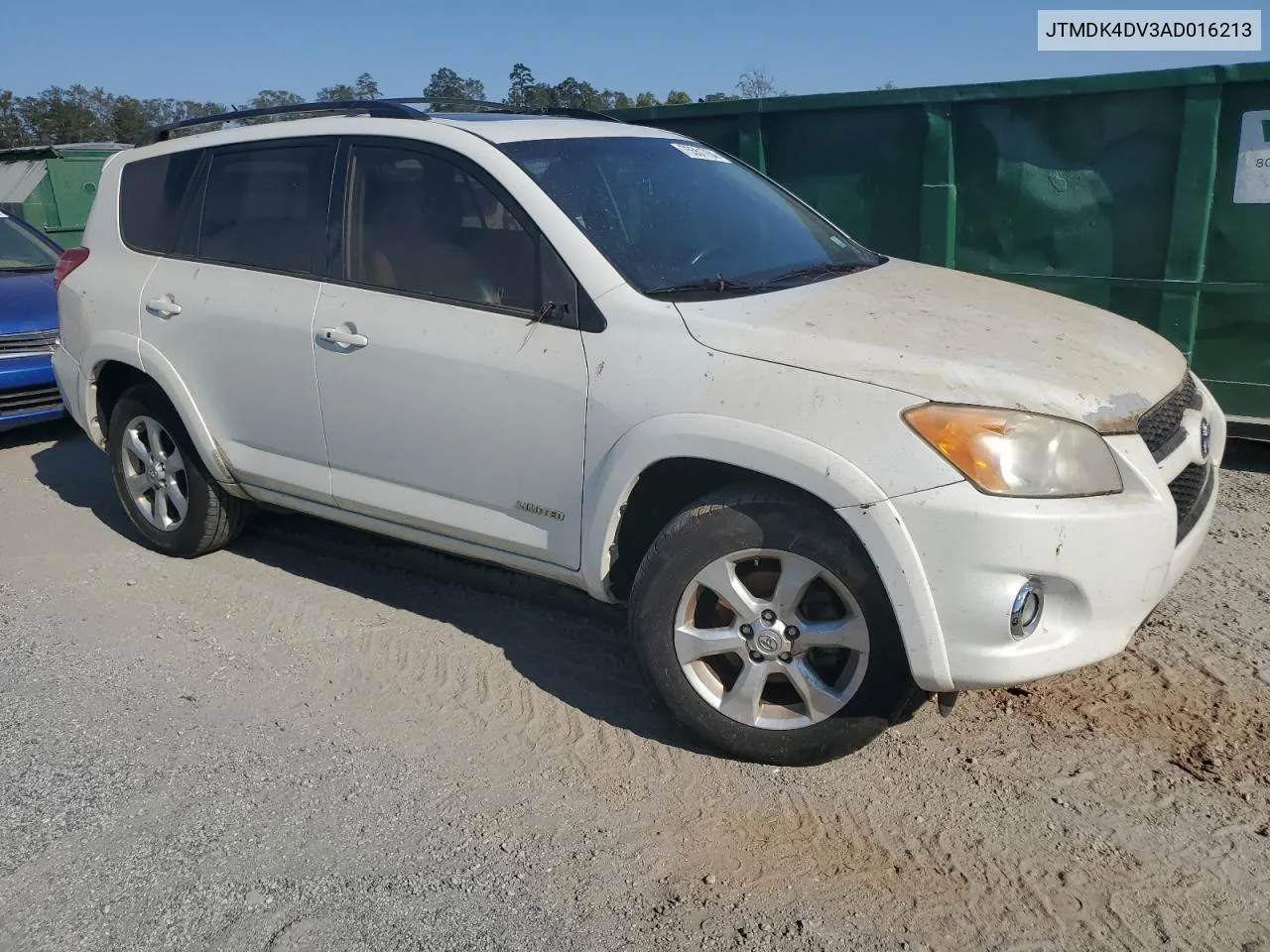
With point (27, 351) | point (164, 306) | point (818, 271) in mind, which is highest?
point (818, 271)

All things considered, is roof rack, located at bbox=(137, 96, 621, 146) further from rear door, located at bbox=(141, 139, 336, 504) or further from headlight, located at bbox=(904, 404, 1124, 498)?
headlight, located at bbox=(904, 404, 1124, 498)

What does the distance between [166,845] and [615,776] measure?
124 cm

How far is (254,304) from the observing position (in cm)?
422

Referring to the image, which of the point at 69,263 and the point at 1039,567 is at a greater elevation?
the point at 69,263

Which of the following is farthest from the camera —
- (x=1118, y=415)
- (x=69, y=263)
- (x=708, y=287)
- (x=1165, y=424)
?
(x=69, y=263)

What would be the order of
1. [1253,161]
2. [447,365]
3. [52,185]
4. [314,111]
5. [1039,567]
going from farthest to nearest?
[52,185]
[1253,161]
[314,111]
[447,365]
[1039,567]

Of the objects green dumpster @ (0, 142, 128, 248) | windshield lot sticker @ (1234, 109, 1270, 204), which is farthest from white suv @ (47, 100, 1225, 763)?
green dumpster @ (0, 142, 128, 248)

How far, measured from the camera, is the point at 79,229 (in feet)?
46.9

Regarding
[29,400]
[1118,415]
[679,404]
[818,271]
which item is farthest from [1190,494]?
[29,400]

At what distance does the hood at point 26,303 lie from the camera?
709 centimetres

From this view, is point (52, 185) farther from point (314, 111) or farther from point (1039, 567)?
point (1039, 567)

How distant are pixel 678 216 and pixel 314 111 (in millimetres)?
1656

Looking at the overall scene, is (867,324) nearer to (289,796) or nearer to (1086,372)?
(1086,372)

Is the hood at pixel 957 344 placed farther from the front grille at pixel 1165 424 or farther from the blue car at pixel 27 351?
the blue car at pixel 27 351
